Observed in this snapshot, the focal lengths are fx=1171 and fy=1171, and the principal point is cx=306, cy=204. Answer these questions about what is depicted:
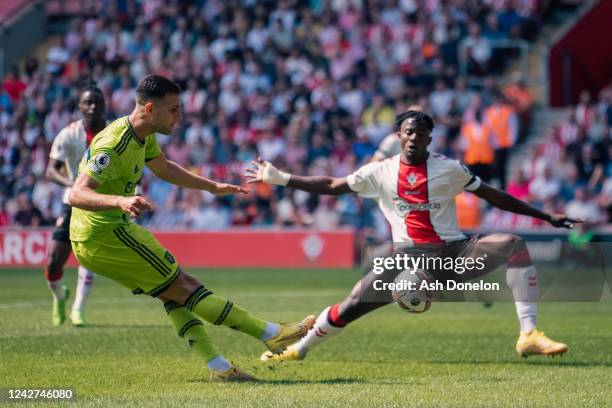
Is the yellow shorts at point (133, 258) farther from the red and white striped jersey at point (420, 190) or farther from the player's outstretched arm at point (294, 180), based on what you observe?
the red and white striped jersey at point (420, 190)

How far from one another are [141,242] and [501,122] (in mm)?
16372

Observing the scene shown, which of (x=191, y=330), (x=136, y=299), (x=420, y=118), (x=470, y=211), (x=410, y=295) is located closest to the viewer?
(x=191, y=330)

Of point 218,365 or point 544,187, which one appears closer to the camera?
point 218,365

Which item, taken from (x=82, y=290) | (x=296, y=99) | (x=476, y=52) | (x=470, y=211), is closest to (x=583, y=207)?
(x=470, y=211)

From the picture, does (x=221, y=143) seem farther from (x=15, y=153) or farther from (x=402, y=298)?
(x=402, y=298)

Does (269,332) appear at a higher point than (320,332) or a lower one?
higher

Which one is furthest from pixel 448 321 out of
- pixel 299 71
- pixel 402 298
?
pixel 299 71

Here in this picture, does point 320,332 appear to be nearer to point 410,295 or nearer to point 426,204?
point 410,295

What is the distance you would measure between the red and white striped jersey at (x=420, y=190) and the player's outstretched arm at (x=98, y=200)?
266 cm

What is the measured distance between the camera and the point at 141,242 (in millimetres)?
8516

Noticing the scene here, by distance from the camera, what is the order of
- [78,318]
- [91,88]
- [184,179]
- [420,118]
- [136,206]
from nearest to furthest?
[136,206] < [184,179] < [420,118] < [91,88] < [78,318]

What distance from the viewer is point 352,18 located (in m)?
28.5

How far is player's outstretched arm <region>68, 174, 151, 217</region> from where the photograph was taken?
7.42 m

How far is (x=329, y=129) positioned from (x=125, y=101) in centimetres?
579
